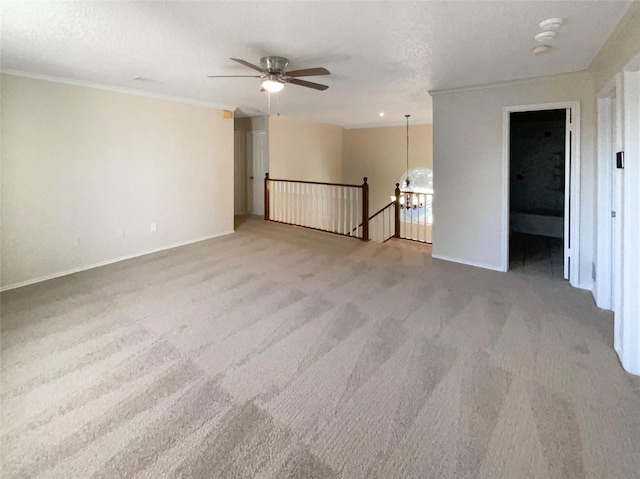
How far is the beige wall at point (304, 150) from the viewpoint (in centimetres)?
803

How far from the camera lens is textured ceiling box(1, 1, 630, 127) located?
233 cm

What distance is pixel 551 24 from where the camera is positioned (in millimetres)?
2521

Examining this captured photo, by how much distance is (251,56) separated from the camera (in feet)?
10.7

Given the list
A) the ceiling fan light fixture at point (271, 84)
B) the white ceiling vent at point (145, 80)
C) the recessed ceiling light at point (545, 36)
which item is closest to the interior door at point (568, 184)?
the recessed ceiling light at point (545, 36)

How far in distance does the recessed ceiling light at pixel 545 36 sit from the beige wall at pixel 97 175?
15.9 feet

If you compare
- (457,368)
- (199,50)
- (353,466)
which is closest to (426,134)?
(199,50)

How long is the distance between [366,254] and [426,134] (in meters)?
4.88

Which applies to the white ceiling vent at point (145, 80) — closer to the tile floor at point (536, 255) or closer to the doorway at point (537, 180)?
the tile floor at point (536, 255)

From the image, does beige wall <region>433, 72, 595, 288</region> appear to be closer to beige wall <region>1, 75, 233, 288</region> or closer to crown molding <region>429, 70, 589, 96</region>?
crown molding <region>429, 70, 589, 96</region>

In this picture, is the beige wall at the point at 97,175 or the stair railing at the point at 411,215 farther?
the stair railing at the point at 411,215

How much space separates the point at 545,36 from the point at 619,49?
20.1 inches

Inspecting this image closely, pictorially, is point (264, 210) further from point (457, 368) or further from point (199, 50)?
point (457, 368)

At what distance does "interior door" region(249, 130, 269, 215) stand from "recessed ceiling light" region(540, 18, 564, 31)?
611 cm

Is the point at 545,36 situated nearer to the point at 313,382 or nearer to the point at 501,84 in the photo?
the point at 501,84
